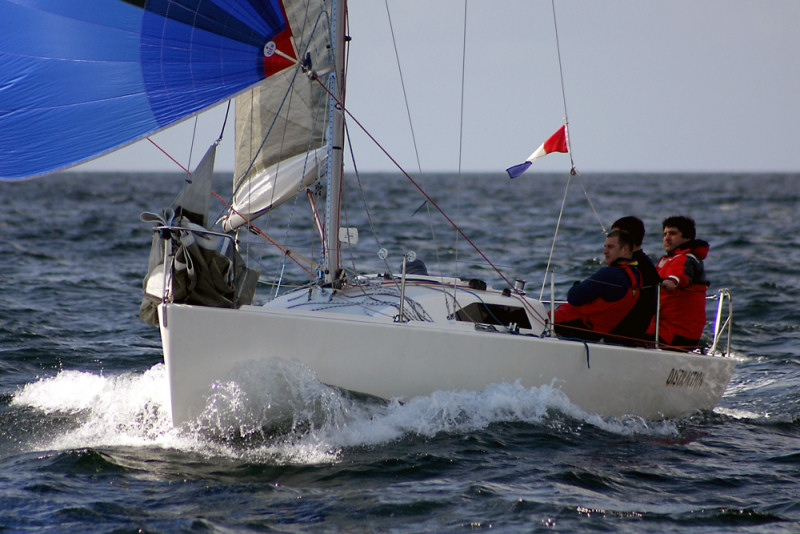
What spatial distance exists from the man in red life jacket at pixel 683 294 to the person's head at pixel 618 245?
1.37ft

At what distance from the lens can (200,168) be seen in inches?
206

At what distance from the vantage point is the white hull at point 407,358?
5090 mm

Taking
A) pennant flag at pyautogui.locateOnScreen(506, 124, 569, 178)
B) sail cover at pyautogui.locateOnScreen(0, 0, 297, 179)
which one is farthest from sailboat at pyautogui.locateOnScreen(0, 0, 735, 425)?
pennant flag at pyautogui.locateOnScreen(506, 124, 569, 178)

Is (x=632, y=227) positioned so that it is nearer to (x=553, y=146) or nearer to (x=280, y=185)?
(x=553, y=146)

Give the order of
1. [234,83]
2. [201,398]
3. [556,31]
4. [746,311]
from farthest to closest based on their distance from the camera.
A: [746,311] < [556,31] < [234,83] < [201,398]

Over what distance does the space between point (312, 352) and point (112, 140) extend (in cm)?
178

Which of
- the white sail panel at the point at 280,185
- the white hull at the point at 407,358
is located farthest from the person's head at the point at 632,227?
the white sail panel at the point at 280,185

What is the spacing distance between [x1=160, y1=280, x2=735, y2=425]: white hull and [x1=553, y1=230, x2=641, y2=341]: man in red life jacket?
0.27 m

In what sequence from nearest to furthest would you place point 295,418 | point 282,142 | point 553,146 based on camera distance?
point 295,418, point 282,142, point 553,146

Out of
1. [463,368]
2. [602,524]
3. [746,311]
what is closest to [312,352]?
[463,368]

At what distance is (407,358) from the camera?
542 centimetres

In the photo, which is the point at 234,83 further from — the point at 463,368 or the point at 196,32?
the point at 463,368

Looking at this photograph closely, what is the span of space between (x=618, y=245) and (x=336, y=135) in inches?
84.3

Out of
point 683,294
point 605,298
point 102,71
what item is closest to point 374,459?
point 605,298
